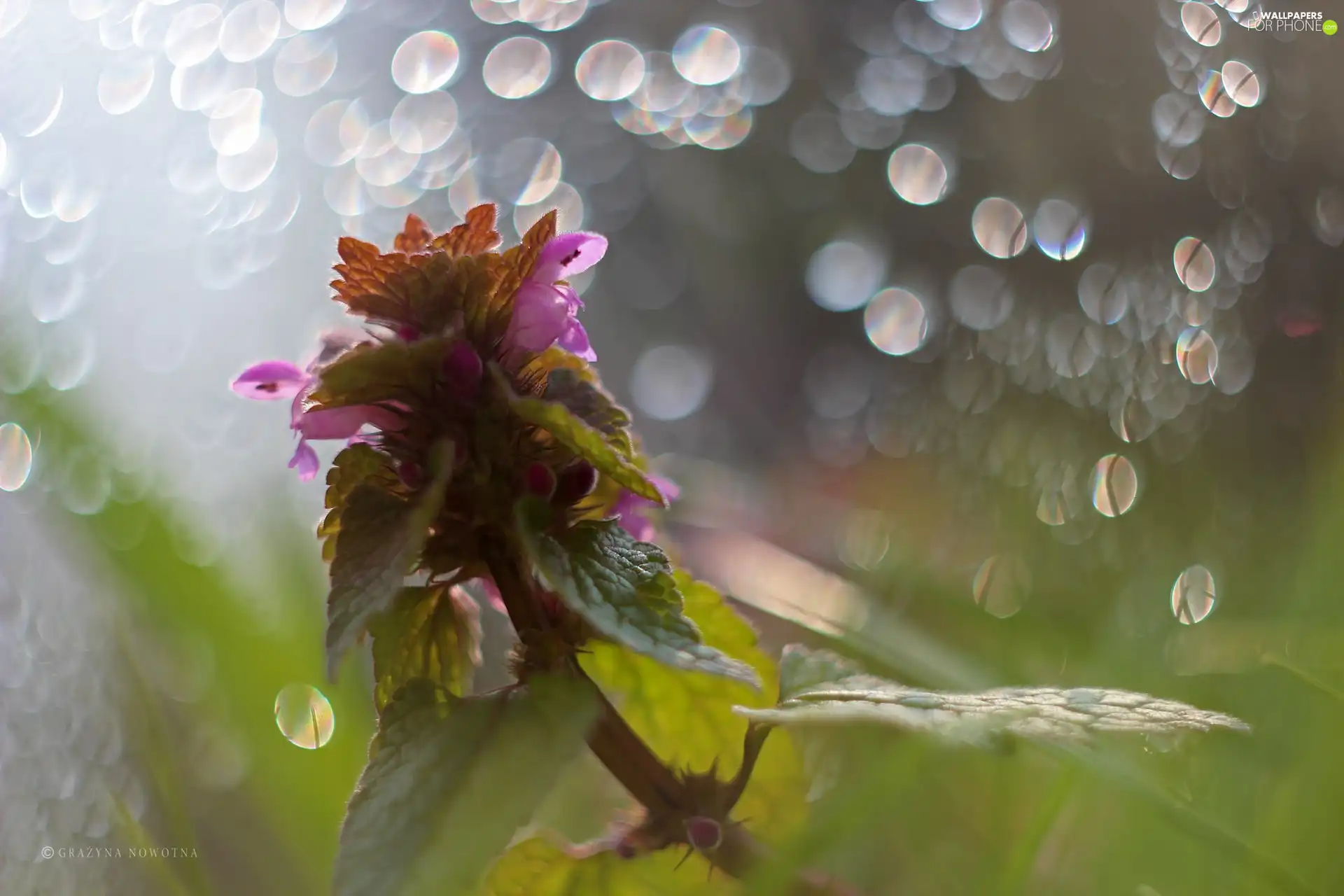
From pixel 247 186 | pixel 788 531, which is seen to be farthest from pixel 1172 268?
pixel 247 186

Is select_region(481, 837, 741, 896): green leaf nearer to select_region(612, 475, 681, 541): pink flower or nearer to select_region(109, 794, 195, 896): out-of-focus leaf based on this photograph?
select_region(612, 475, 681, 541): pink flower

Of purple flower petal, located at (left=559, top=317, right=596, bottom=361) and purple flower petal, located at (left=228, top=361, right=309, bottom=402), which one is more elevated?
purple flower petal, located at (left=559, top=317, right=596, bottom=361)

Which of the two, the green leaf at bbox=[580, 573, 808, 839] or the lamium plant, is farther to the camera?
the green leaf at bbox=[580, 573, 808, 839]

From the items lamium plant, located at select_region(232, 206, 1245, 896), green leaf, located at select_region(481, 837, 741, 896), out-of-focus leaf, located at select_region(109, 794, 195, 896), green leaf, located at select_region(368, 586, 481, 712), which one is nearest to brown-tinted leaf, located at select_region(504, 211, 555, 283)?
lamium plant, located at select_region(232, 206, 1245, 896)

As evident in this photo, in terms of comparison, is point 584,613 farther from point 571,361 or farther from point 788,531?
point 788,531

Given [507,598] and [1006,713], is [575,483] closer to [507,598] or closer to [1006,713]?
[507,598]

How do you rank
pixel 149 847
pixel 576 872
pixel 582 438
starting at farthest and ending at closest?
pixel 149 847 < pixel 576 872 < pixel 582 438

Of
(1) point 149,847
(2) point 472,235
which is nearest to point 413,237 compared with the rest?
(2) point 472,235
